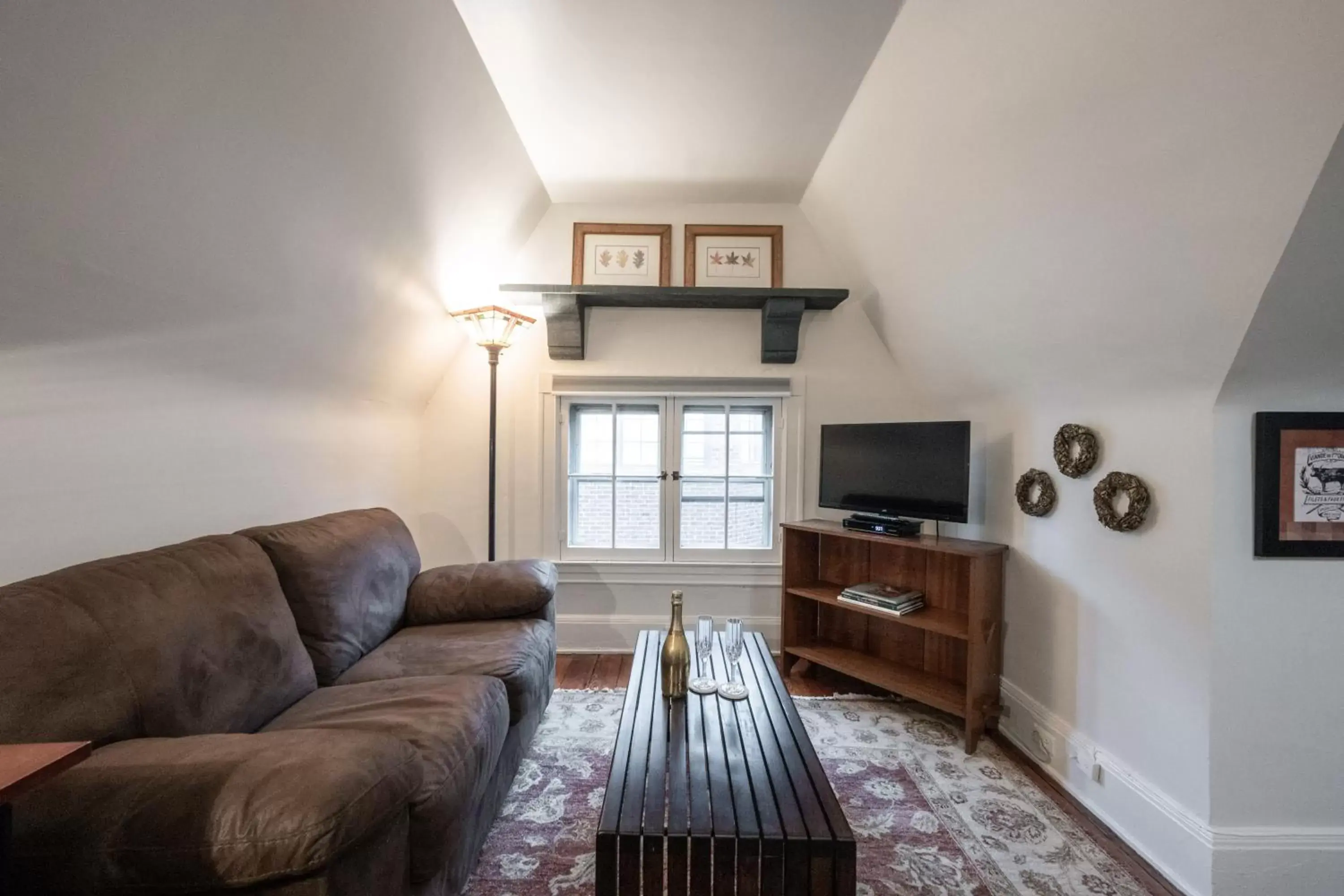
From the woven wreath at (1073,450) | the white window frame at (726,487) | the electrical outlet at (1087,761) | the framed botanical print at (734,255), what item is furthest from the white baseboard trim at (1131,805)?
the framed botanical print at (734,255)

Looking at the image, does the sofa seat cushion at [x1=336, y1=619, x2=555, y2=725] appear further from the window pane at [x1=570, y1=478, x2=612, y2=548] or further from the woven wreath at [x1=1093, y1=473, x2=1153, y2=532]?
the woven wreath at [x1=1093, y1=473, x2=1153, y2=532]

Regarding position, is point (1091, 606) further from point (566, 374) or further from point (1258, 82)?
point (566, 374)

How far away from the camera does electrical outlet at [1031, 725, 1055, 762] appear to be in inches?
75.9

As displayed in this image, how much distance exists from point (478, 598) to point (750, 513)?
A: 1617 mm

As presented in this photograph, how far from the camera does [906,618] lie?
226cm

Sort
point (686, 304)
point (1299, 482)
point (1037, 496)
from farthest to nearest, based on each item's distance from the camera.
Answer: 1. point (686, 304)
2. point (1037, 496)
3. point (1299, 482)

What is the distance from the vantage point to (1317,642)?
1.43 m

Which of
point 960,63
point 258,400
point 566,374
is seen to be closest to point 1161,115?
point 960,63

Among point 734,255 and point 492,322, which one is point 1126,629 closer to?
point 734,255

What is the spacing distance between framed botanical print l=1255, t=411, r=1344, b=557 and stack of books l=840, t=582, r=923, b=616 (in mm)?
1149

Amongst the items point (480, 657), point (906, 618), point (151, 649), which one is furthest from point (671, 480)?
point (151, 649)

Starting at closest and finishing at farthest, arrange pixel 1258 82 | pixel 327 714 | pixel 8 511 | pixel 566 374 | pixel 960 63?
1. pixel 1258 82
2. pixel 8 511
3. pixel 327 714
4. pixel 960 63
5. pixel 566 374

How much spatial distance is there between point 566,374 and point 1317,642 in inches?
120

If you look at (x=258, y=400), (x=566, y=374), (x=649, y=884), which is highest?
(x=566, y=374)
